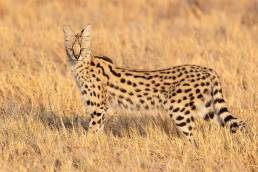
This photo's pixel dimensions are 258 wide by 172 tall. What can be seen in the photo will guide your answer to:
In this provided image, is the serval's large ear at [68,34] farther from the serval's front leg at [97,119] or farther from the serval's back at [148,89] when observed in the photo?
the serval's front leg at [97,119]

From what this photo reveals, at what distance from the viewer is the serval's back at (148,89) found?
709 cm

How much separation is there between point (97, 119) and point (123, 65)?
3.51m

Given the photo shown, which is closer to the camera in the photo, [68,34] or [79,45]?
[79,45]

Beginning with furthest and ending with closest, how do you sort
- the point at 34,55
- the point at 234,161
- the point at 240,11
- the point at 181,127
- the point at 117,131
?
the point at 240,11 → the point at 34,55 → the point at 117,131 → the point at 181,127 → the point at 234,161

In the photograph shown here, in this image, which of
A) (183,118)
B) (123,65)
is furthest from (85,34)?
(123,65)

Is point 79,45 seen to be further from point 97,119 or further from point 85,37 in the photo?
point 97,119

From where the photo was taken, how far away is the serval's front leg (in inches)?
297

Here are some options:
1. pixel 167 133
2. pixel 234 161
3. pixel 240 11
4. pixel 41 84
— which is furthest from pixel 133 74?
pixel 240 11

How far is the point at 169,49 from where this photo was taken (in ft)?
37.6

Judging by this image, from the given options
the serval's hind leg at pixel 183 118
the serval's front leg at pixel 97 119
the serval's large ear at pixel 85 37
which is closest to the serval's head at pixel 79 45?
the serval's large ear at pixel 85 37

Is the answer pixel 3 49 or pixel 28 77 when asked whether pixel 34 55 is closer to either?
pixel 3 49

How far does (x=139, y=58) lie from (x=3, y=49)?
2.01 metres

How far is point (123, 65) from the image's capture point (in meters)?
11.0

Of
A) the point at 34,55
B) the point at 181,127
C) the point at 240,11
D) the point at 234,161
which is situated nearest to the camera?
the point at 234,161
